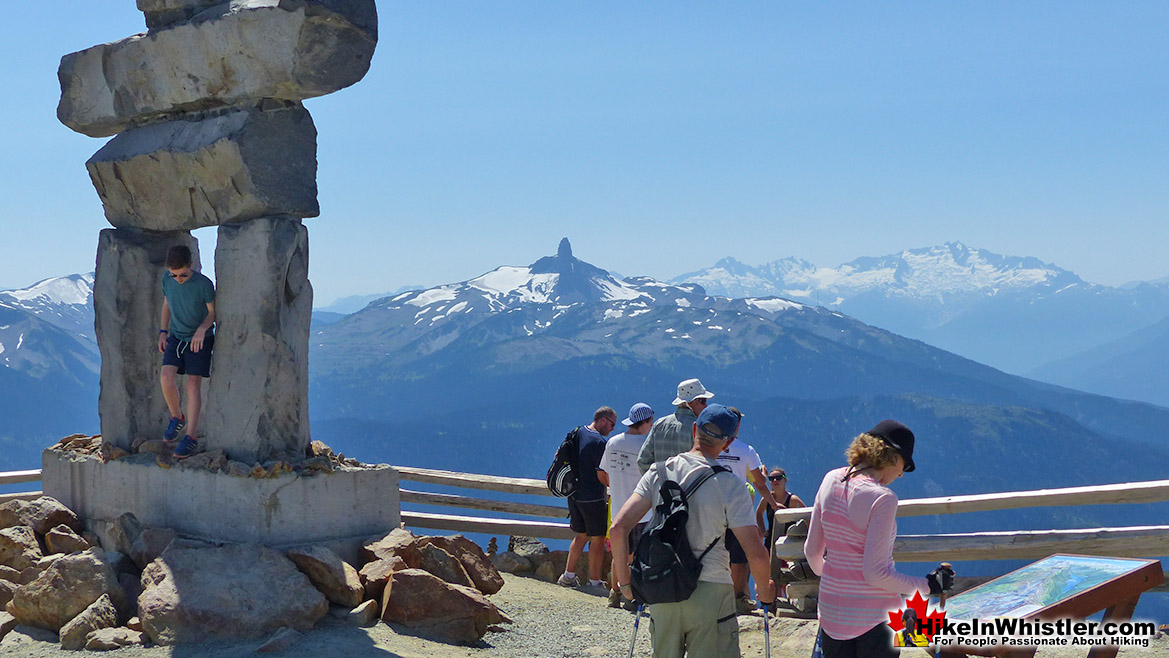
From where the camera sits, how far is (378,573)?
730 centimetres

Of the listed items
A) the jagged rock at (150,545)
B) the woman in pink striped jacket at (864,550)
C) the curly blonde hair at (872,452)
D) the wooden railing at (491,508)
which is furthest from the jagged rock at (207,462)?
the curly blonde hair at (872,452)

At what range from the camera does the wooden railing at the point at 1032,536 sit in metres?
7.25

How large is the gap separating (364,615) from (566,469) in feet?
7.75

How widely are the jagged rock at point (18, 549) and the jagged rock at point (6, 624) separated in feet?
2.14

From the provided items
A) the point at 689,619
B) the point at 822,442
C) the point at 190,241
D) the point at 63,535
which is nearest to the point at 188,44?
the point at 190,241

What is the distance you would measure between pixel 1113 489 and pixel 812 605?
229 cm

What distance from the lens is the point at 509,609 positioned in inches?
319

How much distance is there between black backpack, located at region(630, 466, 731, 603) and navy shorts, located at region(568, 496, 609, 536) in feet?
13.7

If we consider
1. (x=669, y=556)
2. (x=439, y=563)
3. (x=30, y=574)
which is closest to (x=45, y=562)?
(x=30, y=574)

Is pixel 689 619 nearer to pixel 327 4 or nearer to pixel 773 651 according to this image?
pixel 773 651

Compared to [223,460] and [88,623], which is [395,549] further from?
[88,623]

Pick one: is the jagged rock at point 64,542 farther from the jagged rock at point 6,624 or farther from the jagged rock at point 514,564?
the jagged rock at point 514,564

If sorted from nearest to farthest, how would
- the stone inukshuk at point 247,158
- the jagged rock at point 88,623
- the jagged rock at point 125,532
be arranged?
the jagged rock at point 88,623
the stone inukshuk at point 247,158
the jagged rock at point 125,532

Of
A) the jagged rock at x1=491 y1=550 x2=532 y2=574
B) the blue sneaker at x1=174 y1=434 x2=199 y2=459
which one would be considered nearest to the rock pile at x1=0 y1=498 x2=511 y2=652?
the blue sneaker at x1=174 y1=434 x2=199 y2=459
